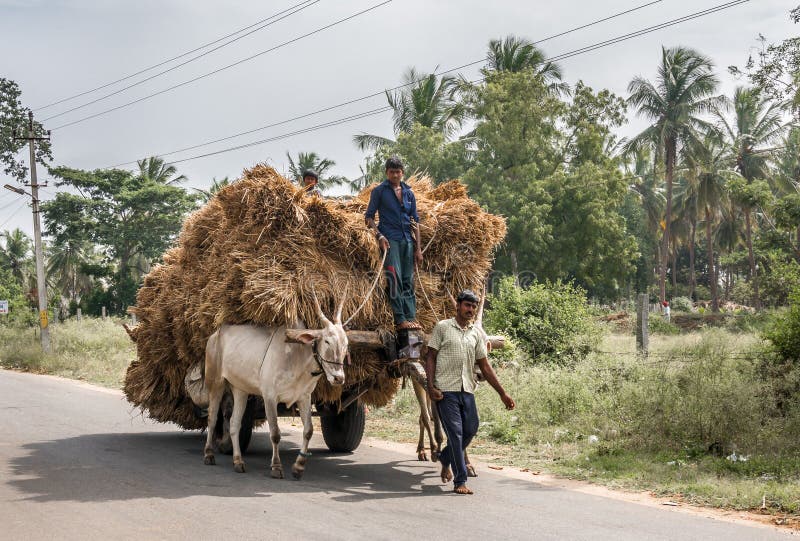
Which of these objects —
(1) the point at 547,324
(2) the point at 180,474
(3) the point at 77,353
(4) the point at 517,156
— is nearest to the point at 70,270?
(3) the point at 77,353

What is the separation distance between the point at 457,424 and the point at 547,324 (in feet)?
28.7

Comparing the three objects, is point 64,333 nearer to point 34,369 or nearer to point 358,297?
point 34,369

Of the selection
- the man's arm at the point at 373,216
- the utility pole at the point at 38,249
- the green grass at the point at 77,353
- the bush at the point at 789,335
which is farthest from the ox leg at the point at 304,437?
the utility pole at the point at 38,249

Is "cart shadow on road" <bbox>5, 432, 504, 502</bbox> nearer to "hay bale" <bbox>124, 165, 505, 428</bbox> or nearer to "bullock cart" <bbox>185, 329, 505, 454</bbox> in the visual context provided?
"bullock cart" <bbox>185, 329, 505, 454</bbox>

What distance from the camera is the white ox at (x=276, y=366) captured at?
327 inches

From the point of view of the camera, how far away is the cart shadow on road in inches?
312

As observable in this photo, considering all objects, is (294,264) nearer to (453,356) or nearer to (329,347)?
(329,347)

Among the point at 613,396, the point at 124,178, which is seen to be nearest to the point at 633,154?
the point at 124,178

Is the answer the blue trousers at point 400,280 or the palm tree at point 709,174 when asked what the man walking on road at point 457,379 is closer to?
the blue trousers at point 400,280

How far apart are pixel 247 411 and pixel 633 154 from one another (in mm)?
39712

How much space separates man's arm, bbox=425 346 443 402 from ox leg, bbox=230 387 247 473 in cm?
252

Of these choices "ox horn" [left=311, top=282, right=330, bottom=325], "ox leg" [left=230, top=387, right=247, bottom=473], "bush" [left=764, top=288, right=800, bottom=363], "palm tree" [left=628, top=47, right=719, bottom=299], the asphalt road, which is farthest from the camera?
"palm tree" [left=628, top=47, right=719, bottom=299]

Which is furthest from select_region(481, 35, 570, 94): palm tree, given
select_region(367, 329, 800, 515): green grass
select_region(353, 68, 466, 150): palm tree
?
select_region(367, 329, 800, 515): green grass

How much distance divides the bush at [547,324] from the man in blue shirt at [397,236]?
746 cm
